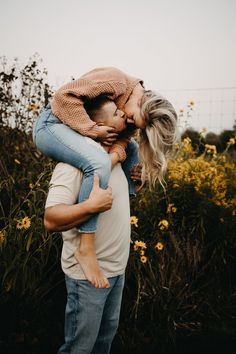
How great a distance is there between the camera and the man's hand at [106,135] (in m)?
1.49

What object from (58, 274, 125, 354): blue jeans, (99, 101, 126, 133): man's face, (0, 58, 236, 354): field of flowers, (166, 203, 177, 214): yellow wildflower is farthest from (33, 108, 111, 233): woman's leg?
(166, 203, 177, 214): yellow wildflower

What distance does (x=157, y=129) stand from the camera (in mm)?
1525

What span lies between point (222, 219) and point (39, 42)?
2.99 meters

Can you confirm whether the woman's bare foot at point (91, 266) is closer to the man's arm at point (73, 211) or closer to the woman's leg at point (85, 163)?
the woman's leg at point (85, 163)

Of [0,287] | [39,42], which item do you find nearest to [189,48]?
[39,42]

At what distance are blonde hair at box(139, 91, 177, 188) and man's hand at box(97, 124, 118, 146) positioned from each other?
16cm

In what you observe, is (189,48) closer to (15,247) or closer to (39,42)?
(39,42)

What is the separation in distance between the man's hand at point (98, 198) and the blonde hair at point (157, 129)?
1.27 ft

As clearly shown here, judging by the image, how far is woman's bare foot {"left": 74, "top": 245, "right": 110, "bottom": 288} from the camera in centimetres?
130

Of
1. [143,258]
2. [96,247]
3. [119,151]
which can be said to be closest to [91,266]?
[96,247]

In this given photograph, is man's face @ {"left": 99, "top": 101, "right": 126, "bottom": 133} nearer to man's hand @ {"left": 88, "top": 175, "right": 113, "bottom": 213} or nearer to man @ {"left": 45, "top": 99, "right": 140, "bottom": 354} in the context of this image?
man @ {"left": 45, "top": 99, "right": 140, "bottom": 354}

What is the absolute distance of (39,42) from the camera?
3.99 meters

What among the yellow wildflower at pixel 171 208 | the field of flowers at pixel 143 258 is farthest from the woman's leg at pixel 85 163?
the yellow wildflower at pixel 171 208

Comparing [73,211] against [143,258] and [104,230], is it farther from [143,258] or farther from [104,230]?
[143,258]
